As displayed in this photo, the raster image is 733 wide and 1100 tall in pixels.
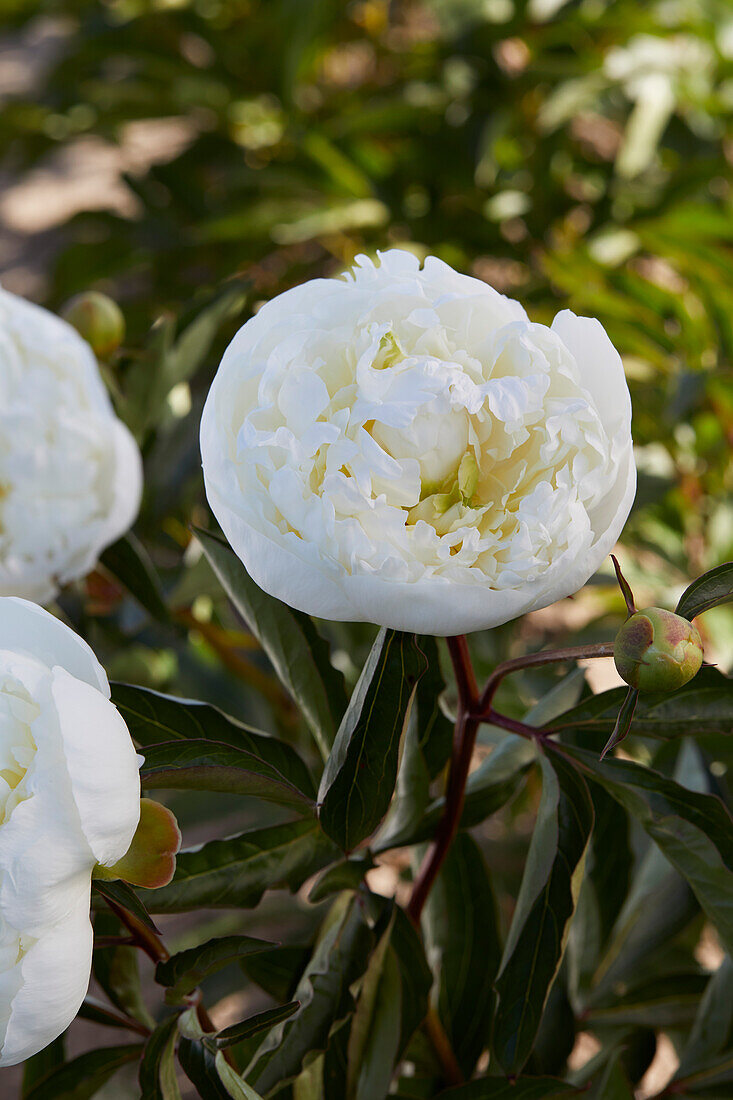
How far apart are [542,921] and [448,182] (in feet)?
2.70

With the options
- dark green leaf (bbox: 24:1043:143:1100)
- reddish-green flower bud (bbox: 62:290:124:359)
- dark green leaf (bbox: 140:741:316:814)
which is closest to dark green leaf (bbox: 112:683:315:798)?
dark green leaf (bbox: 140:741:316:814)

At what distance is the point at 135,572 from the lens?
15.7 inches

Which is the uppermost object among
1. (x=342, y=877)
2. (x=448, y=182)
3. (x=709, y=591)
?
(x=709, y=591)

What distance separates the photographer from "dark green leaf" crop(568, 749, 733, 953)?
10.3 inches

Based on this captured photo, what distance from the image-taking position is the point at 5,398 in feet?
1.16

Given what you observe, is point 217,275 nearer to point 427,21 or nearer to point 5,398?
point 427,21

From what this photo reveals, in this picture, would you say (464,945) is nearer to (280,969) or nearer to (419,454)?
(280,969)

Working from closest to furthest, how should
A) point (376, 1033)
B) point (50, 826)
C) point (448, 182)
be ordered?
point (50, 826)
point (376, 1033)
point (448, 182)

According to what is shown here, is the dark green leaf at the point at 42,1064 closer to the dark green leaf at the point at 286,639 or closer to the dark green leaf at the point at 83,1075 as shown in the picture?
the dark green leaf at the point at 83,1075

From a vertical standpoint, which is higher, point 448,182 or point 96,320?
point 96,320

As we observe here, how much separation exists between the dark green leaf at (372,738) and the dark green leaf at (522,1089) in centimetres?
10

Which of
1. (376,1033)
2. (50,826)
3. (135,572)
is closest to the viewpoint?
(50,826)

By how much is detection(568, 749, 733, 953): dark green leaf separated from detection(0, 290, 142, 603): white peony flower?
204 millimetres

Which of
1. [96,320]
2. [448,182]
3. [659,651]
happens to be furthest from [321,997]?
[448,182]
